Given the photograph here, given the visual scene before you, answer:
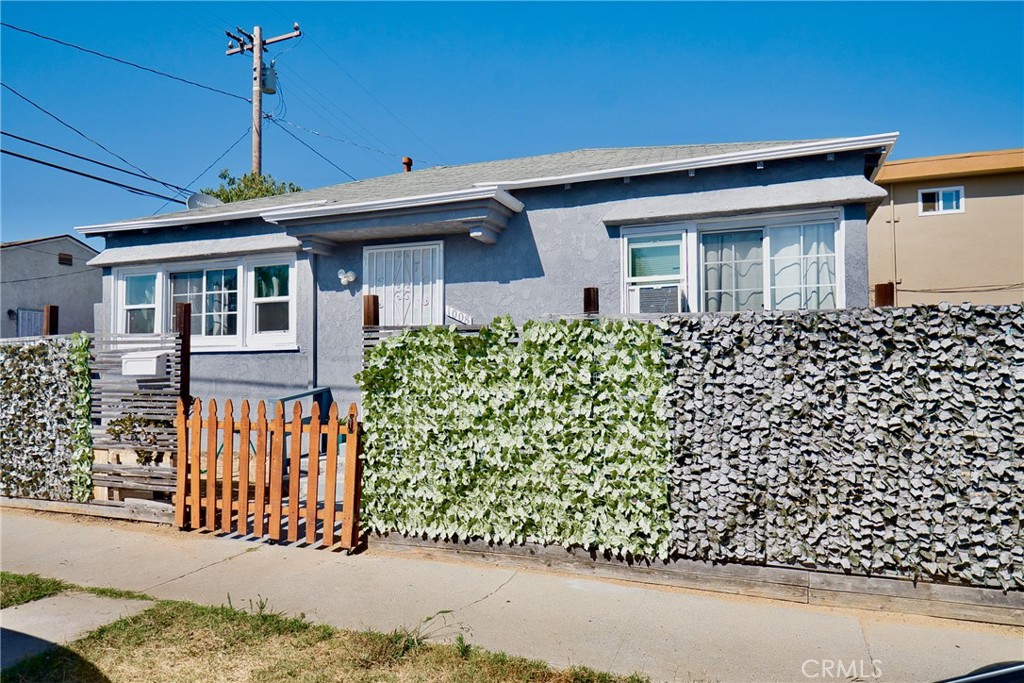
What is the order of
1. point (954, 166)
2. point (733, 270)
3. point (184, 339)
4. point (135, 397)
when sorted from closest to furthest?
point (184, 339) → point (135, 397) → point (733, 270) → point (954, 166)

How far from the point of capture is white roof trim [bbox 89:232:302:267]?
10.5 metres

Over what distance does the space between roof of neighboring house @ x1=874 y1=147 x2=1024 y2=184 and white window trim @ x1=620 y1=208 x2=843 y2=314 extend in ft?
38.1

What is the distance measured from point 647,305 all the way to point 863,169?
3.08 m

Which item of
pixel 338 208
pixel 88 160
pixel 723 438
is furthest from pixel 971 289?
pixel 88 160

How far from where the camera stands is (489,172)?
11.0m

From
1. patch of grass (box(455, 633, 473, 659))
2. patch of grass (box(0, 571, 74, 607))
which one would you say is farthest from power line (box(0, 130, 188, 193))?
patch of grass (box(455, 633, 473, 659))

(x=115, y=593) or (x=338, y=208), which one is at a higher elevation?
(x=338, y=208)

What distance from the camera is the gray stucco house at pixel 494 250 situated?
793 centimetres

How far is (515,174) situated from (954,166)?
14.4 meters

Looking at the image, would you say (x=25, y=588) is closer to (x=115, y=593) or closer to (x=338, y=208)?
(x=115, y=593)

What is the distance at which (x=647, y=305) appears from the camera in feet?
28.1

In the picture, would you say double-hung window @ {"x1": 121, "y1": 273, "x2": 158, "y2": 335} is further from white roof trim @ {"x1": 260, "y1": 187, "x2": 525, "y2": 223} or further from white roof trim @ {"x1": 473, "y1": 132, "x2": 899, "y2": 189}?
white roof trim @ {"x1": 473, "y1": 132, "x2": 899, "y2": 189}

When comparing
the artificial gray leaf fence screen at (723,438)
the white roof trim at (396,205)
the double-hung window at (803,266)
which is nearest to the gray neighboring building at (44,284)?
the white roof trim at (396,205)

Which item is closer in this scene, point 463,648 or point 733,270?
point 463,648
